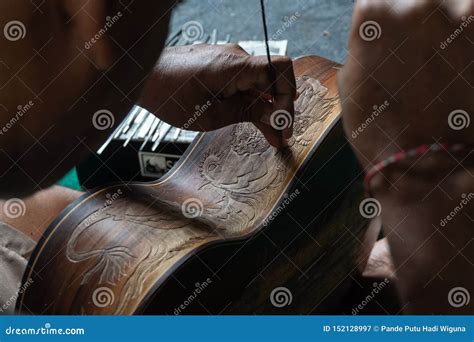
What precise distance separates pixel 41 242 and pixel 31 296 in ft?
0.22

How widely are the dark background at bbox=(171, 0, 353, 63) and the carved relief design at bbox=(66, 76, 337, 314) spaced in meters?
0.06

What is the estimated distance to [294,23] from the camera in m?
0.82

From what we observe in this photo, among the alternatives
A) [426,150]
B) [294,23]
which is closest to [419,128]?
[426,150]

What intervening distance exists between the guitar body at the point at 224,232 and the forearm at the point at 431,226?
0.06 meters

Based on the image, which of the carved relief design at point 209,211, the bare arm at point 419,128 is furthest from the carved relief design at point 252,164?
the bare arm at point 419,128

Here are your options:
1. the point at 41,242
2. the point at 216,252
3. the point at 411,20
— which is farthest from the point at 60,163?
the point at 411,20

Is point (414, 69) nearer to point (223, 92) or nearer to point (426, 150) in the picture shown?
point (426, 150)

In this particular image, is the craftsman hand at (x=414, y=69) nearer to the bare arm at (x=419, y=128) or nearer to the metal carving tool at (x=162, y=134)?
the bare arm at (x=419, y=128)

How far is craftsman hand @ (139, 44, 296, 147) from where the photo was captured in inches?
31.5

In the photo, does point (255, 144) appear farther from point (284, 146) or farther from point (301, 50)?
point (301, 50)

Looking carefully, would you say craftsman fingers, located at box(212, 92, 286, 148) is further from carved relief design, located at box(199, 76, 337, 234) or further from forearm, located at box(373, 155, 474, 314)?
forearm, located at box(373, 155, 474, 314)

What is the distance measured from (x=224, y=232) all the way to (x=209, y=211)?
44 mm

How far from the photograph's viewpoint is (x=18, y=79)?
668mm

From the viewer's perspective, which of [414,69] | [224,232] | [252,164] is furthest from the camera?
[252,164]
